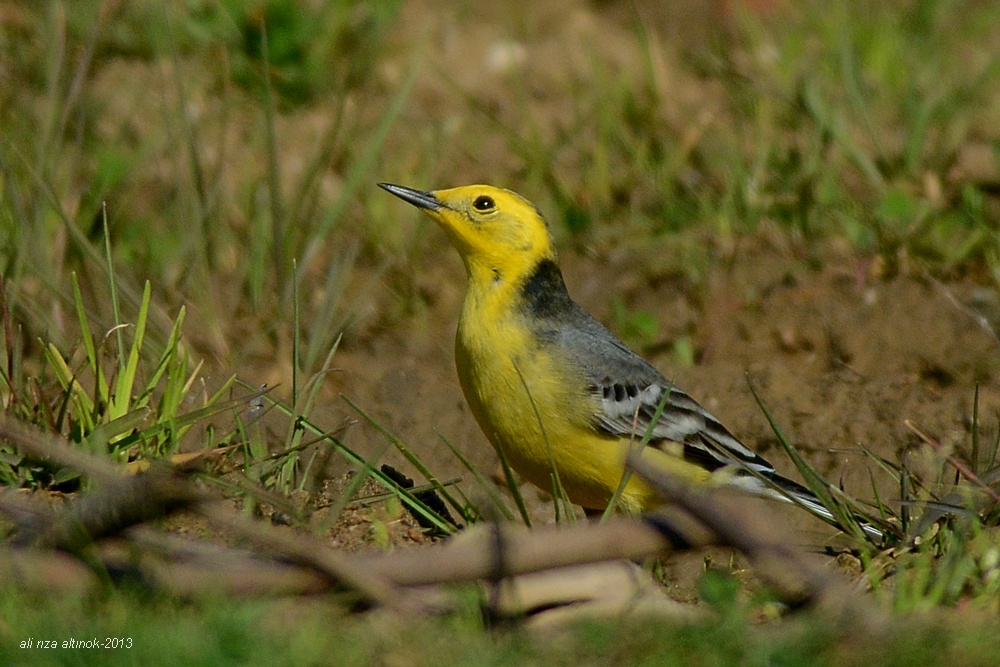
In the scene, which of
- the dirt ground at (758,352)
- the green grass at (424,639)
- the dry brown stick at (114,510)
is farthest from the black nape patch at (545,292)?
the dry brown stick at (114,510)

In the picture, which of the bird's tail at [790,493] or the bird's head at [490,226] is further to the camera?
the bird's head at [490,226]

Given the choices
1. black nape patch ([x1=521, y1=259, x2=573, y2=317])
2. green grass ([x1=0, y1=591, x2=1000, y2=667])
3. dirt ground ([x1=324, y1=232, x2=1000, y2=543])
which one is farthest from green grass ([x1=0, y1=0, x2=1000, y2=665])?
black nape patch ([x1=521, y1=259, x2=573, y2=317])

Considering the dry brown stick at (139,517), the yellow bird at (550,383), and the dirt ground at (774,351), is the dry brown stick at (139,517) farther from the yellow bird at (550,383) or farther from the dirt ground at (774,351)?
the dirt ground at (774,351)

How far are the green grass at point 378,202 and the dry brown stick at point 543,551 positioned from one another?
0.56ft

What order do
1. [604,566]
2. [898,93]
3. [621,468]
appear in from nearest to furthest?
1. [604,566]
2. [621,468]
3. [898,93]

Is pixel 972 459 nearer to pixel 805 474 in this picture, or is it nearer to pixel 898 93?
pixel 805 474

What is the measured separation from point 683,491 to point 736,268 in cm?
382

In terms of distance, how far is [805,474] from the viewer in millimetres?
3842

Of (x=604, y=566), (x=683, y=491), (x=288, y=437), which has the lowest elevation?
(x=288, y=437)

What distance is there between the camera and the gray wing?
468 cm

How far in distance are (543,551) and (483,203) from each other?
94.2 inches

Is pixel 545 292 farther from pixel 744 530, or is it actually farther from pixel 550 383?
pixel 744 530

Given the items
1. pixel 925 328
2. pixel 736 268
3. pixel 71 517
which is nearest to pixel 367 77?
pixel 736 268

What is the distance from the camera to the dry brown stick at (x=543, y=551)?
2.83 m
